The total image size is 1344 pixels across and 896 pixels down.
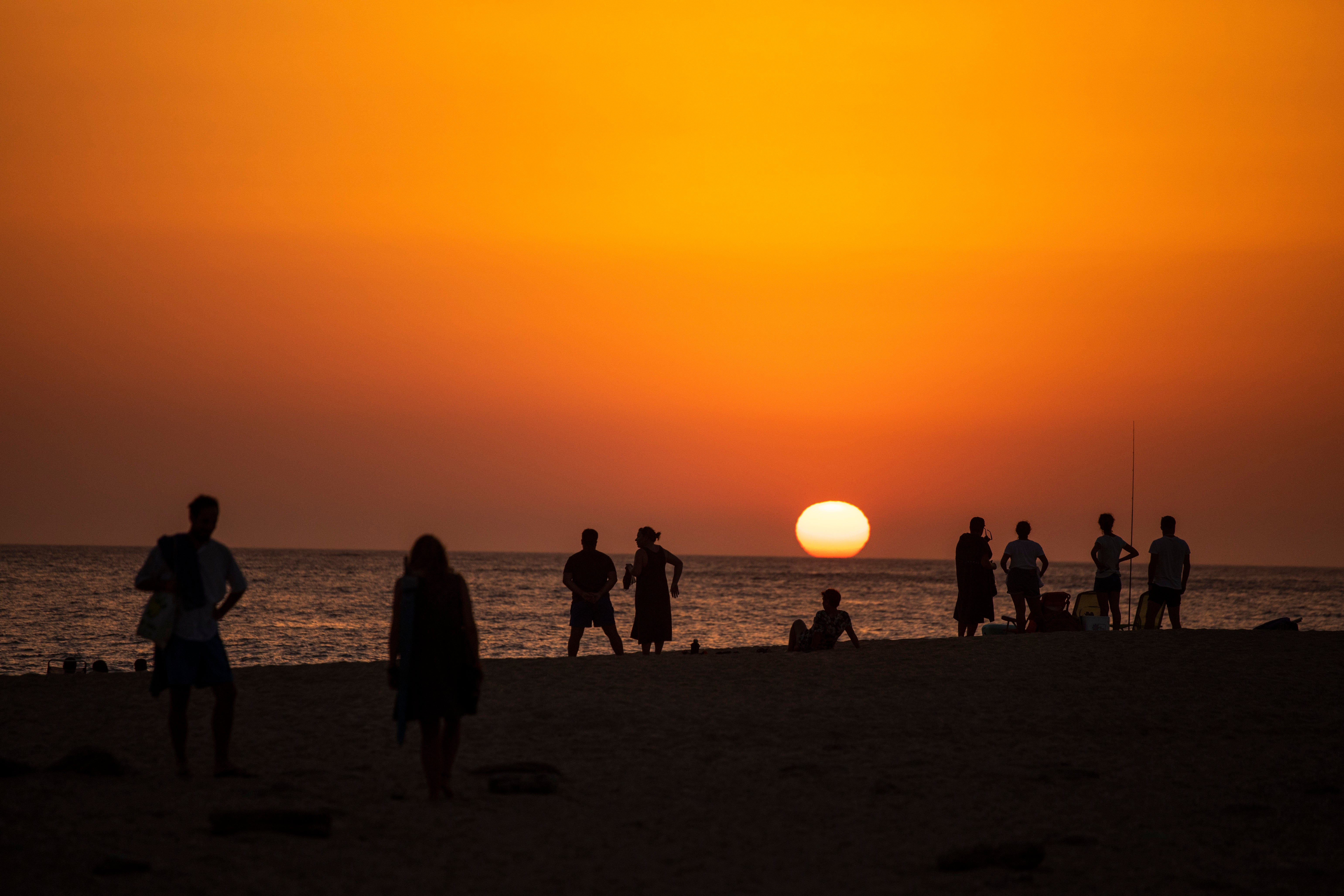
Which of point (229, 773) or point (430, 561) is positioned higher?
point (430, 561)

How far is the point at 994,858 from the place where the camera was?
6.15 meters

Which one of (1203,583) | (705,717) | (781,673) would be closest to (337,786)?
(705,717)

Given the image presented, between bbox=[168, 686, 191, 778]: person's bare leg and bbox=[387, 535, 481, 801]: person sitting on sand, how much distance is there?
1.52 m

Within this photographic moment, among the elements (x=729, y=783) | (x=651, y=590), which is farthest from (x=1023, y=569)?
(x=729, y=783)

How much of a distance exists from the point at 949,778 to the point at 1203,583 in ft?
354

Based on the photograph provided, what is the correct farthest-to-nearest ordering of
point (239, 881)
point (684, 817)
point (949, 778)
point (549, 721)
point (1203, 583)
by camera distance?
1. point (1203, 583)
2. point (549, 721)
3. point (949, 778)
4. point (684, 817)
5. point (239, 881)

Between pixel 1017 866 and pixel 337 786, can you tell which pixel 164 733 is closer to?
pixel 337 786

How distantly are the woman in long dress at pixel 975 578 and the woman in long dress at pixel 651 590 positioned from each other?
14.5 ft

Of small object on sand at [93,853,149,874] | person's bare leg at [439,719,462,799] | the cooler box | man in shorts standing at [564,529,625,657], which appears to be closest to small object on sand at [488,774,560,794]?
person's bare leg at [439,719,462,799]

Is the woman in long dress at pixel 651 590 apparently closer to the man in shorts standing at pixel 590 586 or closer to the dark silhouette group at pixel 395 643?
the man in shorts standing at pixel 590 586

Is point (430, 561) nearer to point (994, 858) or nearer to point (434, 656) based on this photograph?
point (434, 656)

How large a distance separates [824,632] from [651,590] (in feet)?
7.51

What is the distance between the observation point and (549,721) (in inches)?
→ 399

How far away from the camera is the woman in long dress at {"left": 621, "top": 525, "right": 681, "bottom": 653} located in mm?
14859
